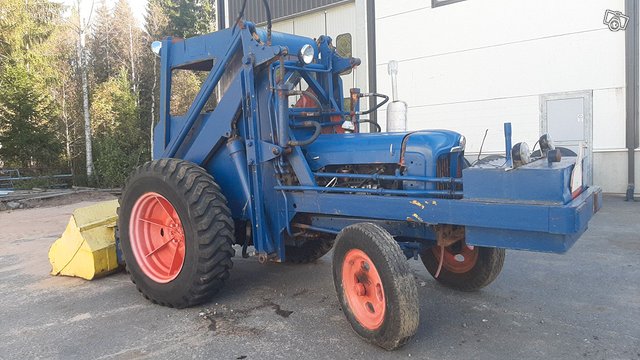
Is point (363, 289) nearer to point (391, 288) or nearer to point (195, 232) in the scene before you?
point (391, 288)

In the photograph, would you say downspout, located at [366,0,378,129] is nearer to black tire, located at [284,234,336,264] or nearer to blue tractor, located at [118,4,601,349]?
black tire, located at [284,234,336,264]

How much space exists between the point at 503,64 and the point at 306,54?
8189 mm

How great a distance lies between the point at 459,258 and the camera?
4.63m

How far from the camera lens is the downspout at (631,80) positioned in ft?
31.8

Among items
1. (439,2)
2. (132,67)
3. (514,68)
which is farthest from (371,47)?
(132,67)

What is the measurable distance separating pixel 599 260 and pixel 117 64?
28.1 metres

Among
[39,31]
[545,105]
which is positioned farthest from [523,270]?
[39,31]

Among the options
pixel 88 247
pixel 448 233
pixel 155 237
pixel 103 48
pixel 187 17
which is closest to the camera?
pixel 448 233

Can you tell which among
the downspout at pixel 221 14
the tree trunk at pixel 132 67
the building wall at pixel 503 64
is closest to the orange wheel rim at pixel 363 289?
the building wall at pixel 503 64

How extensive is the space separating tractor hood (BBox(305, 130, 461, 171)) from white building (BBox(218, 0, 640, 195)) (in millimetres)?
6080

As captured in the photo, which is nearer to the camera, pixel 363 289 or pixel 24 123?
pixel 363 289

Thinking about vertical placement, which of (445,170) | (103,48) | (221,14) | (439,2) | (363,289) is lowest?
(363,289)

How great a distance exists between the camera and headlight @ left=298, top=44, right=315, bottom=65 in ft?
14.3

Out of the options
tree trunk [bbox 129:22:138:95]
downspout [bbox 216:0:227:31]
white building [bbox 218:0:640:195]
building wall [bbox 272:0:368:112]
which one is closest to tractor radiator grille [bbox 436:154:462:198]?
white building [bbox 218:0:640:195]
